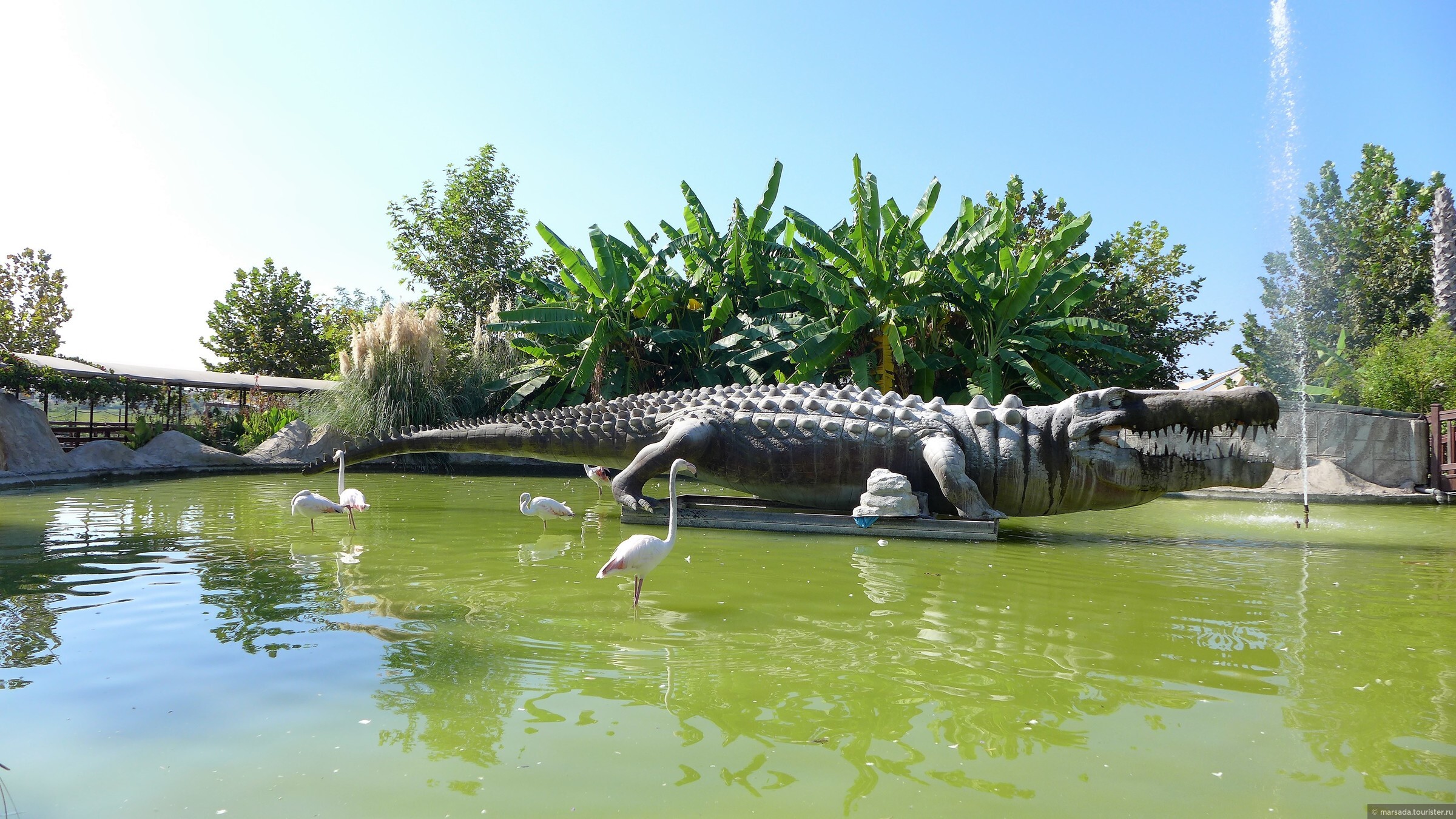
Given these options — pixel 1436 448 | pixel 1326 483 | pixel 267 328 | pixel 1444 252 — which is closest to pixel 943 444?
pixel 1326 483

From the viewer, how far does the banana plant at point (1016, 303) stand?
11977 millimetres

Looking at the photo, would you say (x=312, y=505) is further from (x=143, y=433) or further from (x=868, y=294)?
(x=143, y=433)

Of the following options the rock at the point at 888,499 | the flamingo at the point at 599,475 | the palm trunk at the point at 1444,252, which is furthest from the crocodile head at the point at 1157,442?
the palm trunk at the point at 1444,252

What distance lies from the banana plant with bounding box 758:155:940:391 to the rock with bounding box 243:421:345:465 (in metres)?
8.70

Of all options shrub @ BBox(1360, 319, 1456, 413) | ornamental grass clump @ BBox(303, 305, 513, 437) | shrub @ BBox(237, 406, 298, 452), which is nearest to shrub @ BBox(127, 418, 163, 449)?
shrub @ BBox(237, 406, 298, 452)

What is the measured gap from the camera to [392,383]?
1552cm

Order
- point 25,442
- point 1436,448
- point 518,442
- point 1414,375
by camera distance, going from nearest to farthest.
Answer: point 518,442, point 1436,448, point 25,442, point 1414,375

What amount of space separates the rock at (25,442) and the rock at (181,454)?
112cm

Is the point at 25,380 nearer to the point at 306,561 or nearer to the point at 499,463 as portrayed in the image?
the point at 499,463

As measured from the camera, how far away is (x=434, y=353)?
16.2 m

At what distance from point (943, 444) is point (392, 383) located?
12.0 metres

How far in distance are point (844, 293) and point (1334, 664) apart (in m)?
9.86

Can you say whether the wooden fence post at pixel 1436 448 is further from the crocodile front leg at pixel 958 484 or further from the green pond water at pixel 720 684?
the crocodile front leg at pixel 958 484

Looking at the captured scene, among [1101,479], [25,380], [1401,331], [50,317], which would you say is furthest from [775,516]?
[1401,331]
